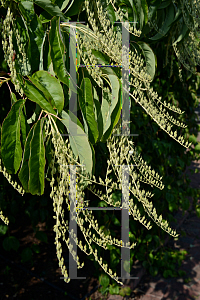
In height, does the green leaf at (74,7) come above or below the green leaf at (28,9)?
above

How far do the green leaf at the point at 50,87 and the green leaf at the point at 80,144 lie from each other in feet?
0.14

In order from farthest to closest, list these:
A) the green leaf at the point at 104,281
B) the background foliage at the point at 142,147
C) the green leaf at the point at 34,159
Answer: the green leaf at the point at 104,281, the background foliage at the point at 142,147, the green leaf at the point at 34,159

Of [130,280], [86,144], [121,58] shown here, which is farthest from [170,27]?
[130,280]

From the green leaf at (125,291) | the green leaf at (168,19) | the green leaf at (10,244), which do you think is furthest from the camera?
the green leaf at (125,291)

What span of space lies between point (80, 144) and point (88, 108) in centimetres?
12

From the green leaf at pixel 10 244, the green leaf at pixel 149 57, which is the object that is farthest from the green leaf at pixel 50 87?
the green leaf at pixel 10 244

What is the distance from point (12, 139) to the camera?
0.84m

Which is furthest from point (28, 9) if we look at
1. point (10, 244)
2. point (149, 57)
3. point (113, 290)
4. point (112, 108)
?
point (113, 290)

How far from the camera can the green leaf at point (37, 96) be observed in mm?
803

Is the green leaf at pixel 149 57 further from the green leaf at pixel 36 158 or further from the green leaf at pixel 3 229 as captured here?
the green leaf at pixel 3 229

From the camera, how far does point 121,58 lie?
0.99 metres

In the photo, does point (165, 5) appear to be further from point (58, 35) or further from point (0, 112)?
point (0, 112)

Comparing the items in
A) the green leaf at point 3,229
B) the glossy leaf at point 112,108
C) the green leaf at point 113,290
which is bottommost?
the green leaf at point 113,290

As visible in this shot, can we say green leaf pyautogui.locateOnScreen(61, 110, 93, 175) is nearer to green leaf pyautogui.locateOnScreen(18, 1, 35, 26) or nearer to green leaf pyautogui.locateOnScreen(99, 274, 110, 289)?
green leaf pyautogui.locateOnScreen(18, 1, 35, 26)
